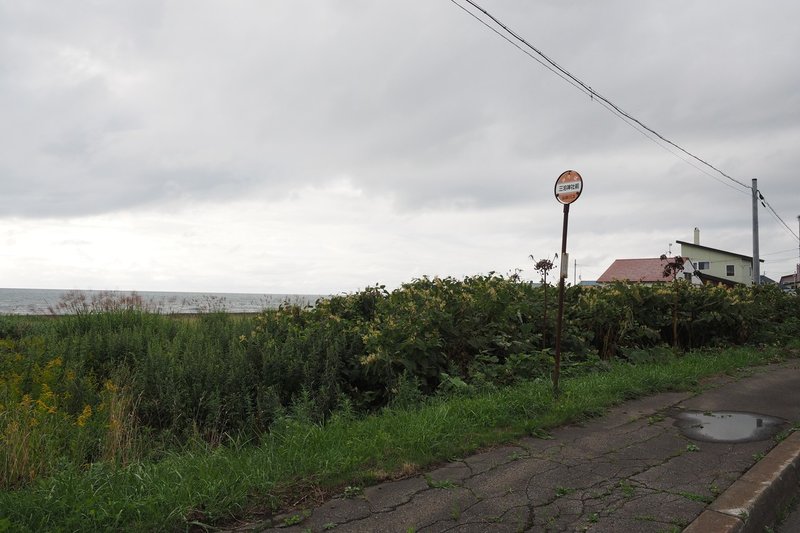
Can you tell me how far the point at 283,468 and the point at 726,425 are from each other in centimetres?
447

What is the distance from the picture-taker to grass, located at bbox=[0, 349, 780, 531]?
299cm

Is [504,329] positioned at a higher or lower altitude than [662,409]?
higher

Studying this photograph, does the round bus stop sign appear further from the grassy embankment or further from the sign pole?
the grassy embankment

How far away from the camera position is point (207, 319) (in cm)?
1202

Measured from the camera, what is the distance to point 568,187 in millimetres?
5898

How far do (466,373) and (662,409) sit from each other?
7.92ft

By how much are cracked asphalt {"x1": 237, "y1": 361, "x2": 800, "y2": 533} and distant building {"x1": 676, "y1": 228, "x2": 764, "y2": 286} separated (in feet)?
188

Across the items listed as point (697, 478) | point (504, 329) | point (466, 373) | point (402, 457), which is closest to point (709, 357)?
point (504, 329)

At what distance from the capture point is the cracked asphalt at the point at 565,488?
313cm

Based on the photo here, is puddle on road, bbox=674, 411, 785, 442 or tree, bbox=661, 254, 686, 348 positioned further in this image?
tree, bbox=661, 254, 686, 348

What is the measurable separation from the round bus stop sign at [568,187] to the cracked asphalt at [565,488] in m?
2.42

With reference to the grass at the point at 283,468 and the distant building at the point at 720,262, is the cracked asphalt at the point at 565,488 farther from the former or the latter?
A: the distant building at the point at 720,262

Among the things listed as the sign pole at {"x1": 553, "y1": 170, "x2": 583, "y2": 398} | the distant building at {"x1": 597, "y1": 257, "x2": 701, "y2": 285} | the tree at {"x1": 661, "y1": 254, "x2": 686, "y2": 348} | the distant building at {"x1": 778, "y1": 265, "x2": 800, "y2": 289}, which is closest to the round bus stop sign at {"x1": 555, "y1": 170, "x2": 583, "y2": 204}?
the sign pole at {"x1": 553, "y1": 170, "x2": 583, "y2": 398}

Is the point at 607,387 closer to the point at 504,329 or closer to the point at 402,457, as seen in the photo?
the point at 504,329
